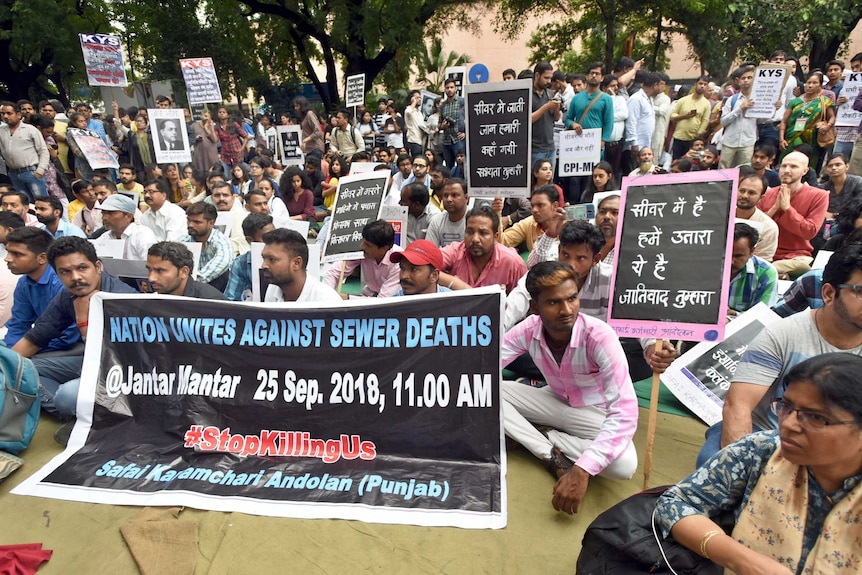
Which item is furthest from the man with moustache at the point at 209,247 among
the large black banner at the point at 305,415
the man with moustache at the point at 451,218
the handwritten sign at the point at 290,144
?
the handwritten sign at the point at 290,144

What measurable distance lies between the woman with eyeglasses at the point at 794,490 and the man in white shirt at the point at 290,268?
261 cm

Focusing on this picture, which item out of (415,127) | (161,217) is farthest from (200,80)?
(161,217)

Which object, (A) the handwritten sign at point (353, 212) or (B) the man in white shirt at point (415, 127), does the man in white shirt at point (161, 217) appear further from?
(B) the man in white shirt at point (415, 127)

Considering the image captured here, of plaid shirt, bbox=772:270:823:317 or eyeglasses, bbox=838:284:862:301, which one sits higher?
eyeglasses, bbox=838:284:862:301

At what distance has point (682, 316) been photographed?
2.69 metres

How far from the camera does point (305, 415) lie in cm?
310

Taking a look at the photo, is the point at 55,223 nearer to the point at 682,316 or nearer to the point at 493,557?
the point at 493,557

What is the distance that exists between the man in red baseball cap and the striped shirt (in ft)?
2.55

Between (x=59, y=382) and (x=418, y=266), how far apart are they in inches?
108

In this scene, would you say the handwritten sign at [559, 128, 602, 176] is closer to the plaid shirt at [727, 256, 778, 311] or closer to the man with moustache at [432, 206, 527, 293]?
the man with moustache at [432, 206, 527, 293]

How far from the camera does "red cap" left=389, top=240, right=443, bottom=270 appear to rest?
3557 millimetres

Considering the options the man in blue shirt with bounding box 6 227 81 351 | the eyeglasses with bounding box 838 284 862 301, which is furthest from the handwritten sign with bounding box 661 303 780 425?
the man in blue shirt with bounding box 6 227 81 351

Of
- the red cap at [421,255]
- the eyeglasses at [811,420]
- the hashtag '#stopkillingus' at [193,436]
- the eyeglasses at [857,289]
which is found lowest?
the hashtag '#stopkillingus' at [193,436]

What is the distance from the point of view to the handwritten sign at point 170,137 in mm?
8742
